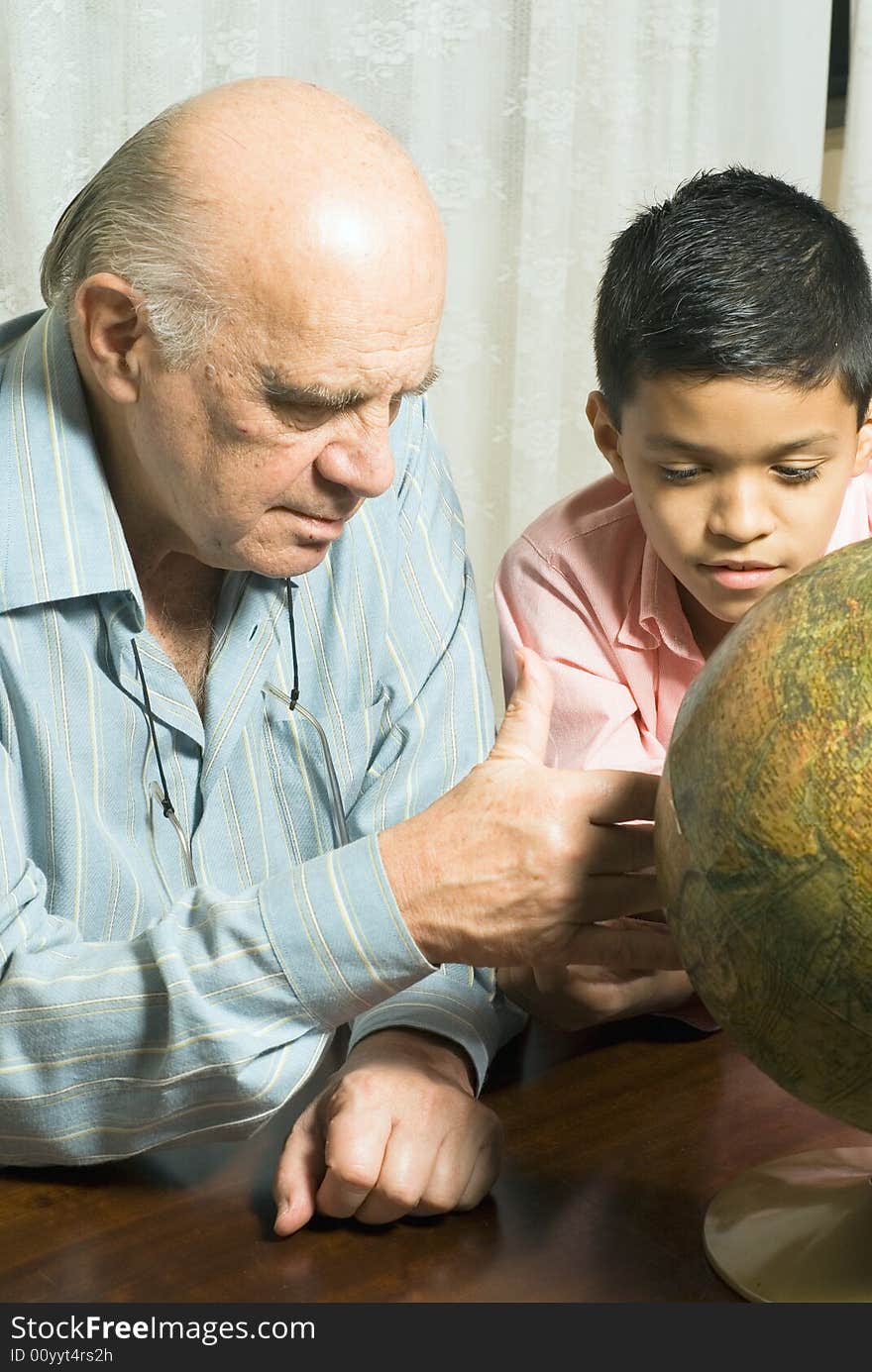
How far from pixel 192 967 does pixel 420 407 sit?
856mm

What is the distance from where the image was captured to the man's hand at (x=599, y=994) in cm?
147

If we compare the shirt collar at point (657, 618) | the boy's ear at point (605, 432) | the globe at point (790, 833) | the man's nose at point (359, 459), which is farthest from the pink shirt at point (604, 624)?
the globe at point (790, 833)

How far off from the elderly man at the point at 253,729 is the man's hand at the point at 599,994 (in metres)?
0.06

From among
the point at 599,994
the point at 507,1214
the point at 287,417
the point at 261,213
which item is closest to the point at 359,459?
the point at 287,417

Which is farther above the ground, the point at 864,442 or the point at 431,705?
the point at 864,442

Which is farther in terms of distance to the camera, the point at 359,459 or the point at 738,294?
the point at 738,294

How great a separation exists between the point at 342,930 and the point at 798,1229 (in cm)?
40

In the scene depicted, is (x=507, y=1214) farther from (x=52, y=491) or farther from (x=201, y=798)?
(x=52, y=491)

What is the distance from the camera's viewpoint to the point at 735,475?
157cm

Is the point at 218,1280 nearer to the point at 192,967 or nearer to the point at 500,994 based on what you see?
the point at 192,967

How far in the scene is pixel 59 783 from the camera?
55.5 inches

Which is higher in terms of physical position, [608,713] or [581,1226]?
[608,713]

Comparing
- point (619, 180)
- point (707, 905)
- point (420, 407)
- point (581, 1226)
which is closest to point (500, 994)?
point (581, 1226)

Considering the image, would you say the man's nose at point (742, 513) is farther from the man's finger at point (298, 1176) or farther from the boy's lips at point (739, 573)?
the man's finger at point (298, 1176)
